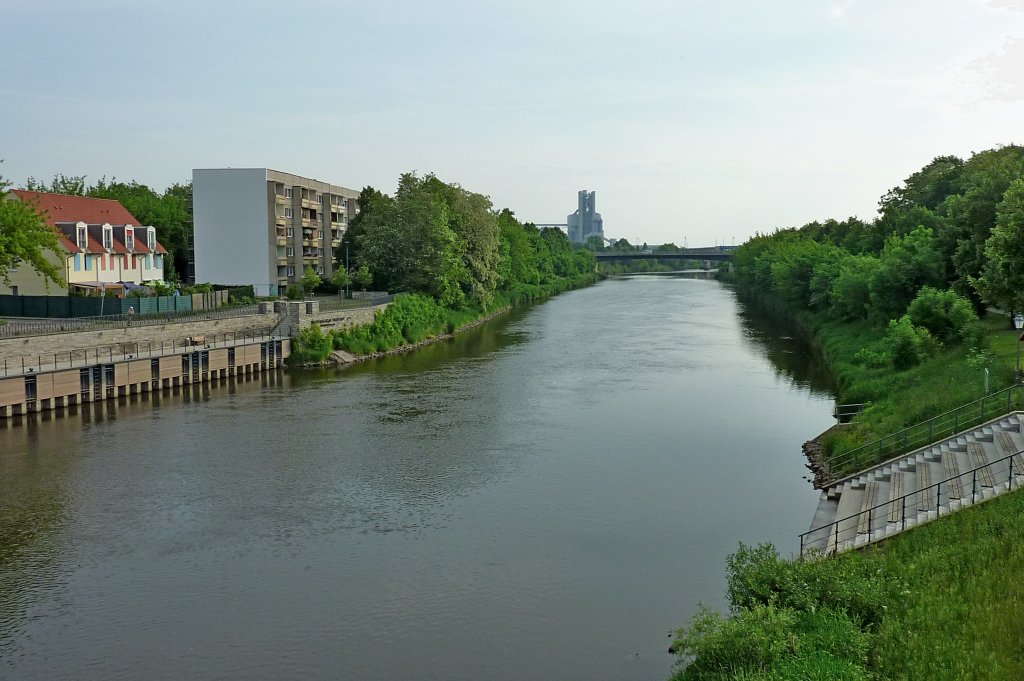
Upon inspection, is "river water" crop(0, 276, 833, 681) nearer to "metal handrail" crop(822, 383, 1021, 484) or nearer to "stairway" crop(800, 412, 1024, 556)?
"stairway" crop(800, 412, 1024, 556)

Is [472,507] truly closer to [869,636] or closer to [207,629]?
[207,629]

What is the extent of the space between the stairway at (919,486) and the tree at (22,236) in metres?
39.2

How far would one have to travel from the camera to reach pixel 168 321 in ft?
157

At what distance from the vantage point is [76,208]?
66125 mm

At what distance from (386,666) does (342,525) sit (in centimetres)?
752

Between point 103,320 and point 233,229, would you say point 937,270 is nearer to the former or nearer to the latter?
point 103,320

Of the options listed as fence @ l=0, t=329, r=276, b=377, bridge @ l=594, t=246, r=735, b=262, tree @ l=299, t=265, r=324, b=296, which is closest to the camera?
fence @ l=0, t=329, r=276, b=377

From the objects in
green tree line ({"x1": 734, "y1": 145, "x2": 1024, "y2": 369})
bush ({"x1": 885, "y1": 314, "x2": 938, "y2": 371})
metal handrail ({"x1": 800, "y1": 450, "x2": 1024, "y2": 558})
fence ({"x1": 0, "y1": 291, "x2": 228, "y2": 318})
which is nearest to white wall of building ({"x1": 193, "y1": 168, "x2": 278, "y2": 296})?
fence ({"x1": 0, "y1": 291, "x2": 228, "y2": 318})

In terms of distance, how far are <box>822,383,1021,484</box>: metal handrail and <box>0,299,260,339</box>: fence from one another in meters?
34.6

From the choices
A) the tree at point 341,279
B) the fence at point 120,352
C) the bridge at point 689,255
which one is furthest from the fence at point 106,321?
the bridge at point 689,255

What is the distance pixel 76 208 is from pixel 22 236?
23.9 metres

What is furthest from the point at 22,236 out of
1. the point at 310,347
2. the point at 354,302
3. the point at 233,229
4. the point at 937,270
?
the point at 937,270

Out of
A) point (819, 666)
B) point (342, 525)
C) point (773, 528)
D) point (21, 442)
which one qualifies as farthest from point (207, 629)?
point (21, 442)

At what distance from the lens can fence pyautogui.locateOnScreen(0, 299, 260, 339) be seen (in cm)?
4153
